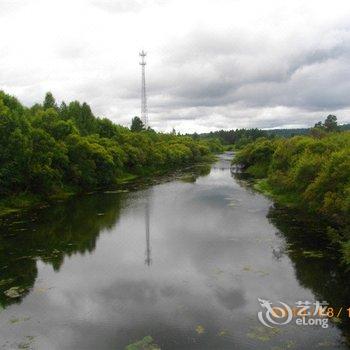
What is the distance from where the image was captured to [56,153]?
62.2 metres

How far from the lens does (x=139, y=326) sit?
70.7ft

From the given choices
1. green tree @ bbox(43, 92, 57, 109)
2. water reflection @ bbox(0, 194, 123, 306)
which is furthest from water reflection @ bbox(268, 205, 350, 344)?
green tree @ bbox(43, 92, 57, 109)

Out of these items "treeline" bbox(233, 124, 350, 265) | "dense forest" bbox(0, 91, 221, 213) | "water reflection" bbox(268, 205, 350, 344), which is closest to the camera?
"water reflection" bbox(268, 205, 350, 344)

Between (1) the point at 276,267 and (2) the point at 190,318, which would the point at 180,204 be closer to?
(1) the point at 276,267

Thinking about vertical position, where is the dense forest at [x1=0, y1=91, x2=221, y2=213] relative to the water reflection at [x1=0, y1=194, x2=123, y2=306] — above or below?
above

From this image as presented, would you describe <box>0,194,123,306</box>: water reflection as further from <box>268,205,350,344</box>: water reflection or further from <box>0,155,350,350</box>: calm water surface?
<box>268,205,350,344</box>: water reflection

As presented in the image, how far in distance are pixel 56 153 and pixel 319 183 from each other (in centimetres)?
3853

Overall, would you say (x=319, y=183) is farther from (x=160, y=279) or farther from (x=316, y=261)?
Answer: (x=160, y=279)

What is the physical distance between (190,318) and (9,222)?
99.2ft

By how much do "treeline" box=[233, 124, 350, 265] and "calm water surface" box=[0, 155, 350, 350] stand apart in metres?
2.60

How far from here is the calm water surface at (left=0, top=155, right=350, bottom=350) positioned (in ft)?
67.8

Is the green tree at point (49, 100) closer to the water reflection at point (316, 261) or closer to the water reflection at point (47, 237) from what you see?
the water reflection at point (47, 237)

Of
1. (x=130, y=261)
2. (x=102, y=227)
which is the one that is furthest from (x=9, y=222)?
(x=130, y=261)

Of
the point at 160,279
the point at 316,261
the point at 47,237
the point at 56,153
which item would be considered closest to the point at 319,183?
the point at 316,261
